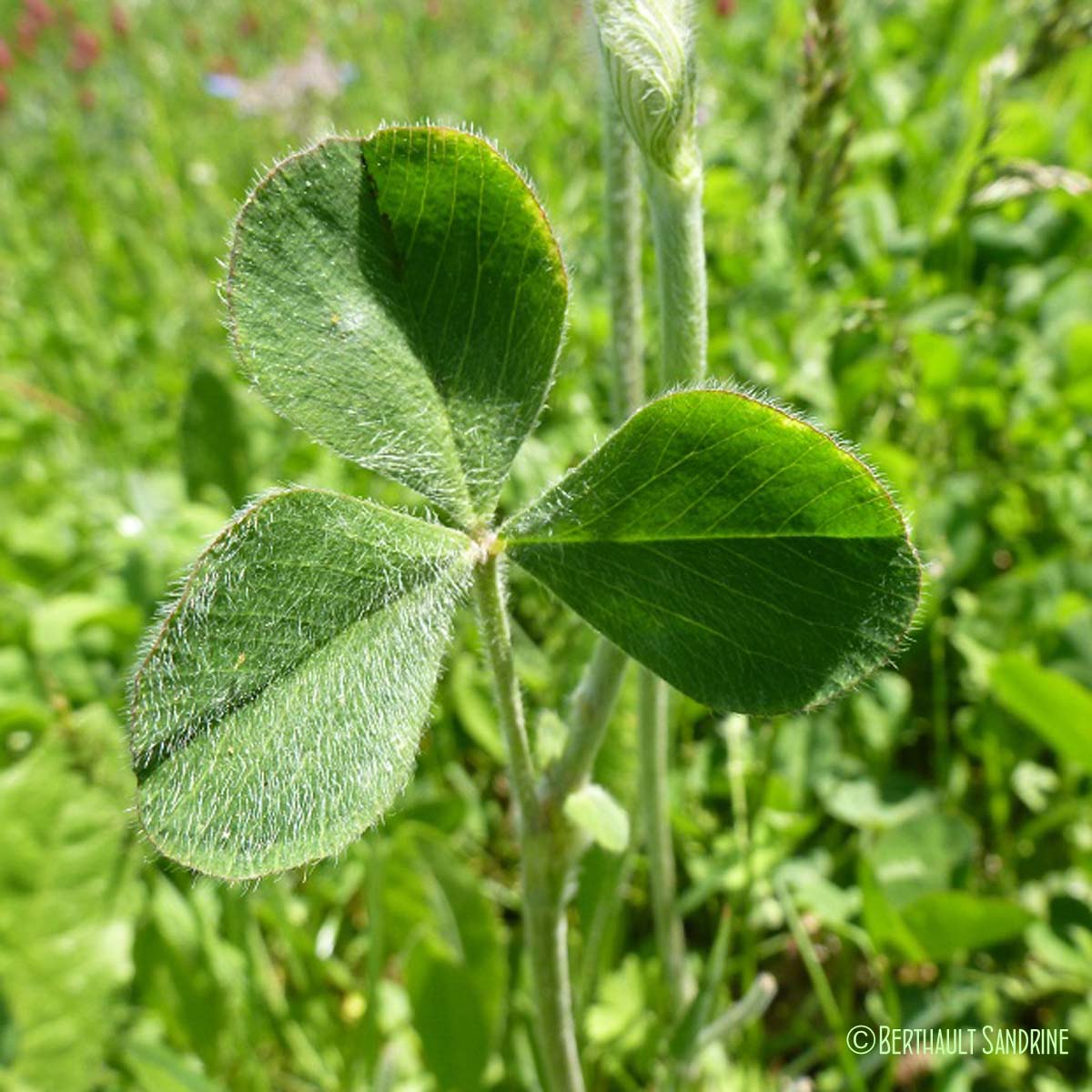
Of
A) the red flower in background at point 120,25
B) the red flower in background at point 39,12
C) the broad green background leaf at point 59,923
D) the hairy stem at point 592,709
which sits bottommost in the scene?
the broad green background leaf at point 59,923

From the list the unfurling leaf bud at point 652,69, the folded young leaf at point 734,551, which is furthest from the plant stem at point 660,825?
the unfurling leaf bud at point 652,69

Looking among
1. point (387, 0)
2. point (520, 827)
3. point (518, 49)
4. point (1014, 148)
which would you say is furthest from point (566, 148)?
point (387, 0)

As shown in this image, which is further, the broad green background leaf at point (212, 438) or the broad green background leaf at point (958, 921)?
the broad green background leaf at point (212, 438)

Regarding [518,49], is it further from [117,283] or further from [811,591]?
[811,591]

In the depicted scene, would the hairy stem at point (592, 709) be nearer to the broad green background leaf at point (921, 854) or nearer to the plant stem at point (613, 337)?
the plant stem at point (613, 337)

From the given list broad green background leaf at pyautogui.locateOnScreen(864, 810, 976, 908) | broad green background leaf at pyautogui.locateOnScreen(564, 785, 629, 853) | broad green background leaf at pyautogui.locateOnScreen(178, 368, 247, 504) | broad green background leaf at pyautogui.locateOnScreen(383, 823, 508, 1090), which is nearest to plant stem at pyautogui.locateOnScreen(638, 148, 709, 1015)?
broad green background leaf at pyautogui.locateOnScreen(564, 785, 629, 853)

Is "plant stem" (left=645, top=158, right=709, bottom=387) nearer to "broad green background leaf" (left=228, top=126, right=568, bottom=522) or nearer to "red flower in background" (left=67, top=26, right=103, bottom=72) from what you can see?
"broad green background leaf" (left=228, top=126, right=568, bottom=522)

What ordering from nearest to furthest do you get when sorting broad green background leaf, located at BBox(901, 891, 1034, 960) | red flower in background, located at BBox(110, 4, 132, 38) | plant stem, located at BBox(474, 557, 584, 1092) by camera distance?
plant stem, located at BBox(474, 557, 584, 1092) < broad green background leaf, located at BBox(901, 891, 1034, 960) < red flower in background, located at BBox(110, 4, 132, 38)

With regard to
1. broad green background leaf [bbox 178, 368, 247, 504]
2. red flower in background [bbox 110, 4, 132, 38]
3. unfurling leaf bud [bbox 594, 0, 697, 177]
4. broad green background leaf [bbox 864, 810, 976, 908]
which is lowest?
broad green background leaf [bbox 864, 810, 976, 908]
